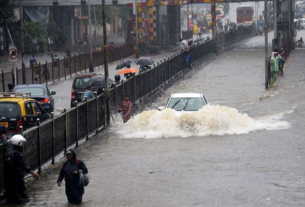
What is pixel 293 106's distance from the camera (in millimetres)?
29109

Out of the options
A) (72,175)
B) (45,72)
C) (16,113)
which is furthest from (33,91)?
(72,175)

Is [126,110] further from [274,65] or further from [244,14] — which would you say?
[244,14]

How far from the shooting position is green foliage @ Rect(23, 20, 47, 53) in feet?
236

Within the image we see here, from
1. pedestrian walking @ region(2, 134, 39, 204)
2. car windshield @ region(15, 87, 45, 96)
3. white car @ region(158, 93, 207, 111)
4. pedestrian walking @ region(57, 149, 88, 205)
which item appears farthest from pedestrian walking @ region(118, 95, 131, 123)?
pedestrian walking @ region(57, 149, 88, 205)

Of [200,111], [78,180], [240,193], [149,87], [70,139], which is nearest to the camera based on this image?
[78,180]

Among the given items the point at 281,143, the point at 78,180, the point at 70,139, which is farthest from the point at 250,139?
the point at 78,180

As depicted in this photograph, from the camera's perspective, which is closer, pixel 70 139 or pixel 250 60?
pixel 70 139

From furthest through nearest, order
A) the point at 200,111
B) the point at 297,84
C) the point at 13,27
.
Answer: the point at 13,27, the point at 297,84, the point at 200,111

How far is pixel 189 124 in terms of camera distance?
22.1 metres

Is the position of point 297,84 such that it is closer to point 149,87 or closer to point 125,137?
point 149,87

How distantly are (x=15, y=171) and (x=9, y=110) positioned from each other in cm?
767

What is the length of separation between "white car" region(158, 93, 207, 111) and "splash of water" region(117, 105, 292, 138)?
64 cm

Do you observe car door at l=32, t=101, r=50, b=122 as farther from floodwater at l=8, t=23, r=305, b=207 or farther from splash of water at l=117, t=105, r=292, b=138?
splash of water at l=117, t=105, r=292, b=138

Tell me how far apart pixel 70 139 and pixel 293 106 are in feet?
41.7
